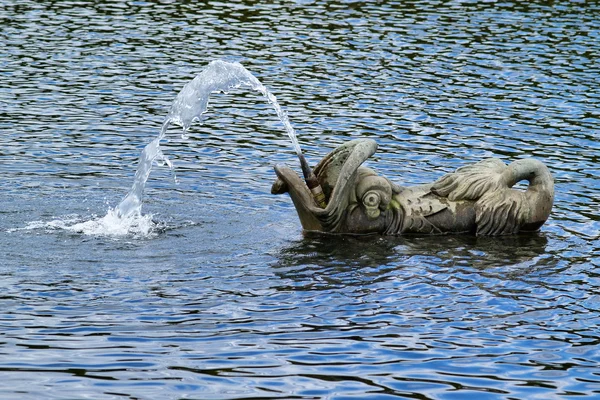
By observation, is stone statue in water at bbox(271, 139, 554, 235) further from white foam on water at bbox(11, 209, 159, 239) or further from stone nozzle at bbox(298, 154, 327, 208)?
white foam on water at bbox(11, 209, 159, 239)

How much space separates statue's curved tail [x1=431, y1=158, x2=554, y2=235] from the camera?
Answer: 14.7m

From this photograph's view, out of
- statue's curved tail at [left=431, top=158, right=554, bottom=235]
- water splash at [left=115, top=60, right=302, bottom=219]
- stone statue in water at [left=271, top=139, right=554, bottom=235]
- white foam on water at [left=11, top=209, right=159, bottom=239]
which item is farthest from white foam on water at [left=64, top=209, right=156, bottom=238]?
statue's curved tail at [left=431, top=158, right=554, bottom=235]

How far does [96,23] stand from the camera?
28.6 meters

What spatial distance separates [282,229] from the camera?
49.1 ft

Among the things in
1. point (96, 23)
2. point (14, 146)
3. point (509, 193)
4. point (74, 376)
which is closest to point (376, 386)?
point (74, 376)

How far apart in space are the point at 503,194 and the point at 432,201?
87 cm

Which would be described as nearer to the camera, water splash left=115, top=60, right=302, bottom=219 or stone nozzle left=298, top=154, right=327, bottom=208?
stone nozzle left=298, top=154, right=327, bottom=208

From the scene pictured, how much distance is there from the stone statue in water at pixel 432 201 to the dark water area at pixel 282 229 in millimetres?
236

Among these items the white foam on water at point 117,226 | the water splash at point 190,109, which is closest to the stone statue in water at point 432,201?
the water splash at point 190,109

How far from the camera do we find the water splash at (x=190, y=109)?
50.0ft

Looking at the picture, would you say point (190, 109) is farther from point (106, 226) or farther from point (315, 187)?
point (315, 187)

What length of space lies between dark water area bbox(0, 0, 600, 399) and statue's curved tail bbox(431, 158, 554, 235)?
0.89ft

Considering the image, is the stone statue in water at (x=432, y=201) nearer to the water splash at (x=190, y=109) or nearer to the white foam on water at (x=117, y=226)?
the water splash at (x=190, y=109)

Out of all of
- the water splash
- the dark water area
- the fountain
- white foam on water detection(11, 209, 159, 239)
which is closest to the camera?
the dark water area
